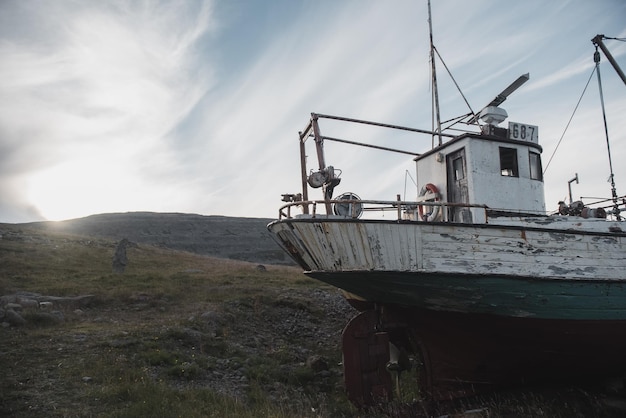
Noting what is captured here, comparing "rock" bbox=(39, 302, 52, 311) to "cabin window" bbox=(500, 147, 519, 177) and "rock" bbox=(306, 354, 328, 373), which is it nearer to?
"rock" bbox=(306, 354, 328, 373)

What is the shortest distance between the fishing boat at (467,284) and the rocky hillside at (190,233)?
37.1m

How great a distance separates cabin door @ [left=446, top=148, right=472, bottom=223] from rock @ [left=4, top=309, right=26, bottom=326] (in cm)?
963

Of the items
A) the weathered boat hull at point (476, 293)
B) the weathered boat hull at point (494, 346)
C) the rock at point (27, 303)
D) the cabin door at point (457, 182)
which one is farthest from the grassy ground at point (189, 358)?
the cabin door at point (457, 182)

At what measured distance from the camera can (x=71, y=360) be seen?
8.16 m

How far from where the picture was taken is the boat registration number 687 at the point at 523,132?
9484mm

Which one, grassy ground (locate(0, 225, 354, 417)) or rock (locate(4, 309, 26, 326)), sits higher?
rock (locate(4, 309, 26, 326))

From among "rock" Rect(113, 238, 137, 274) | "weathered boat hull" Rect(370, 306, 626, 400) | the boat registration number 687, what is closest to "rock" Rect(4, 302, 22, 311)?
"rock" Rect(113, 238, 137, 274)

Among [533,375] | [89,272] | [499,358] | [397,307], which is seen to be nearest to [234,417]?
[397,307]

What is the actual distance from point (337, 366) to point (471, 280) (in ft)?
13.8

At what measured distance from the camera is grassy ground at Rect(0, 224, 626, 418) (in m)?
6.72

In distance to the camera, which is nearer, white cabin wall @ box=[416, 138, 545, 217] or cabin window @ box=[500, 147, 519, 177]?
white cabin wall @ box=[416, 138, 545, 217]

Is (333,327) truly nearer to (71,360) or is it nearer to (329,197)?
(329,197)

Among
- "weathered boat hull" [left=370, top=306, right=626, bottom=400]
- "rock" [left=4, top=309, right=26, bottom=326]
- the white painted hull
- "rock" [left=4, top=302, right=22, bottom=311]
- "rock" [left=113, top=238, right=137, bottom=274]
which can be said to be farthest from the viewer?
"rock" [left=113, top=238, right=137, bottom=274]

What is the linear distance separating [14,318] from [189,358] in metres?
4.46
